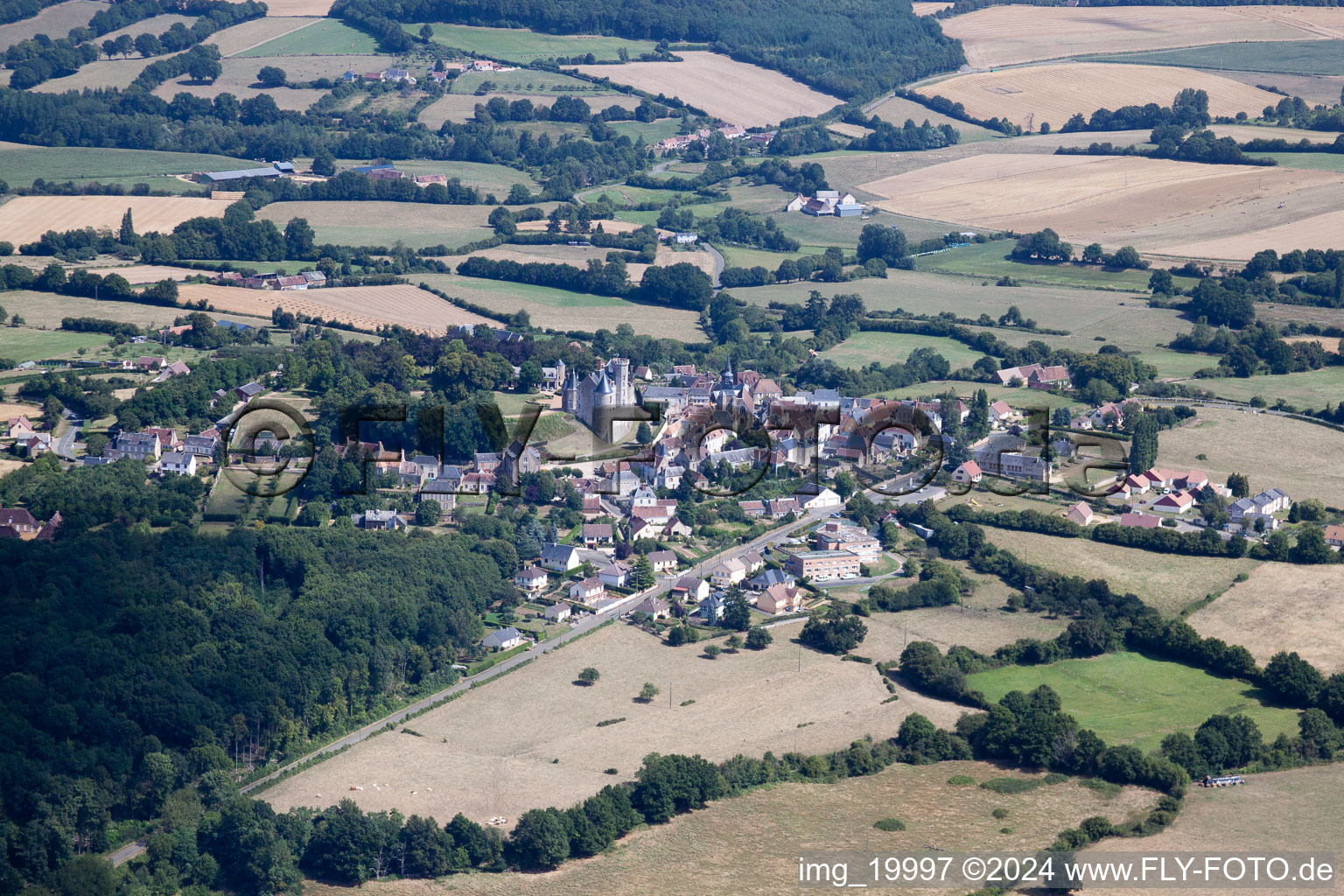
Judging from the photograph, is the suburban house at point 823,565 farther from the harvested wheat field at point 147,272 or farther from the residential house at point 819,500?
the harvested wheat field at point 147,272

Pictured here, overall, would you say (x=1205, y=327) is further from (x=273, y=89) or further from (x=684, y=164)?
(x=273, y=89)

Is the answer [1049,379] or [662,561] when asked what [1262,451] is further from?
[662,561]

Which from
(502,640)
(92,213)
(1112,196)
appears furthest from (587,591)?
(1112,196)

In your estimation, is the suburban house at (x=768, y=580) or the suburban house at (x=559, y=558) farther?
the suburban house at (x=559, y=558)

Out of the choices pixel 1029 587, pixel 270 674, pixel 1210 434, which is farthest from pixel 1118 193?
pixel 270 674

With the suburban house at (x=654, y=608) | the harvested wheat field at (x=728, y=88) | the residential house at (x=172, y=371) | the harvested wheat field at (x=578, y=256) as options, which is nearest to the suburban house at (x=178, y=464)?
the residential house at (x=172, y=371)
